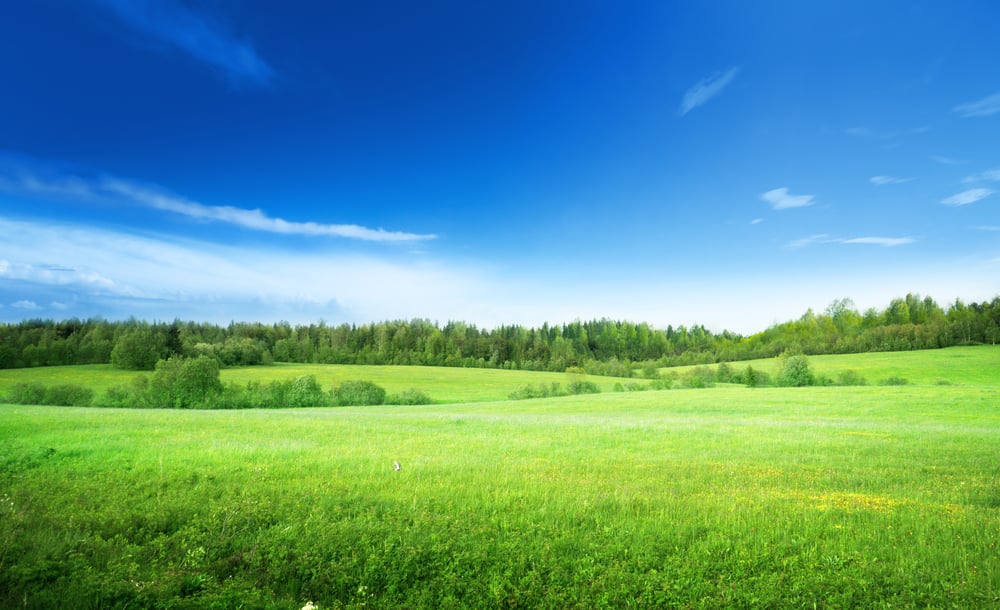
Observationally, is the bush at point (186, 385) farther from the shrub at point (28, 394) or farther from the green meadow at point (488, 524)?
the green meadow at point (488, 524)

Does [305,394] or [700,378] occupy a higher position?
[305,394]

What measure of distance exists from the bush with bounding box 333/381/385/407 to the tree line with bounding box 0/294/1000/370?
38.6 m

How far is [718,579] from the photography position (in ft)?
24.7

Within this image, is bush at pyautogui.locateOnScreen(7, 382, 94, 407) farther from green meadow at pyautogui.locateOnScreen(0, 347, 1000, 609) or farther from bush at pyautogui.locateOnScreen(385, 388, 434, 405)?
green meadow at pyautogui.locateOnScreen(0, 347, 1000, 609)

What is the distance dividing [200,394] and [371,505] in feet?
189

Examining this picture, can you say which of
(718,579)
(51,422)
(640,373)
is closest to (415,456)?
(718,579)

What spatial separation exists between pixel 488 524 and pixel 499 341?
5326 inches

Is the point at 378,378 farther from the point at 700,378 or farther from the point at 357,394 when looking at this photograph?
the point at 700,378

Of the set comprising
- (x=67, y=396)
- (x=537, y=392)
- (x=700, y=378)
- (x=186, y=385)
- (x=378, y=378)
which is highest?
(x=186, y=385)

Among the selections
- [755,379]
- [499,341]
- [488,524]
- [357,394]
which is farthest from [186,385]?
[499,341]

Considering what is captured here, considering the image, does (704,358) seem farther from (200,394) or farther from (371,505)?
(371,505)

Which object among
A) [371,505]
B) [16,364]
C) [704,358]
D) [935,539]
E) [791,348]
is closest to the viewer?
[935,539]

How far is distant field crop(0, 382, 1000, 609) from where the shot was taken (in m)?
7.20

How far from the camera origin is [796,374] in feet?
242
